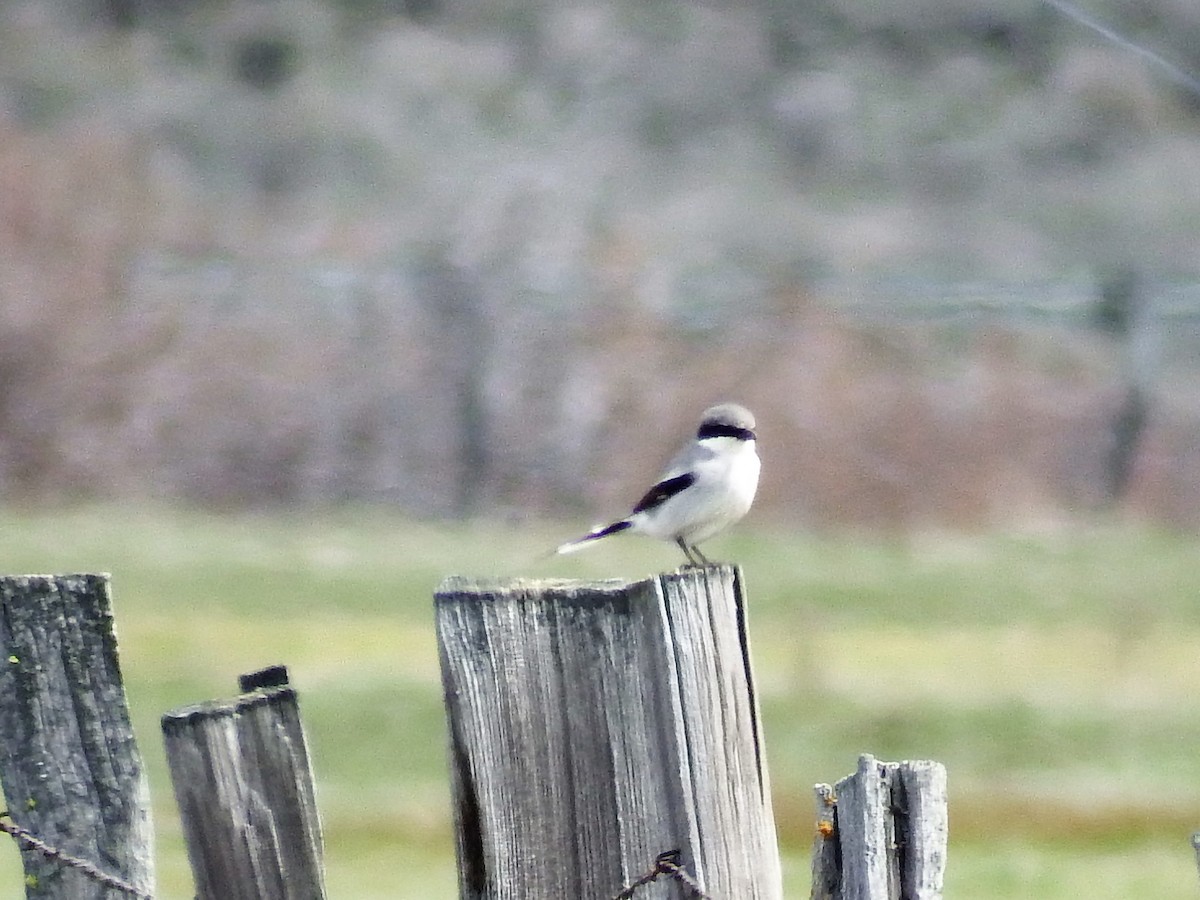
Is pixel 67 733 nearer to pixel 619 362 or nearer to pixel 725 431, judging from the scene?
pixel 725 431

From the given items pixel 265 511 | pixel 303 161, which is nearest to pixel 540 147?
pixel 303 161

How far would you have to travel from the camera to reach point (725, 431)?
5344 mm

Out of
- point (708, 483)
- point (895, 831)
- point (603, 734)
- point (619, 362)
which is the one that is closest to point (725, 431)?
point (708, 483)

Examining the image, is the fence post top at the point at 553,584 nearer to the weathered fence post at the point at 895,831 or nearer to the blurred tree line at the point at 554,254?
the weathered fence post at the point at 895,831

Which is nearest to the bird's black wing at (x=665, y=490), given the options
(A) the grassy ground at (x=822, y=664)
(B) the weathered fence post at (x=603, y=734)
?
(A) the grassy ground at (x=822, y=664)

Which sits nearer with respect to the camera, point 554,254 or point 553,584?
point 553,584

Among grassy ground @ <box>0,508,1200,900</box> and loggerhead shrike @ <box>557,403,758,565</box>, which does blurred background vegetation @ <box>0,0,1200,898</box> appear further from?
loggerhead shrike @ <box>557,403,758,565</box>

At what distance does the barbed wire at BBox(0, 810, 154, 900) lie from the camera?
8.27 ft

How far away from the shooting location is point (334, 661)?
10969 millimetres

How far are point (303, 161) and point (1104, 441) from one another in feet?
37.4

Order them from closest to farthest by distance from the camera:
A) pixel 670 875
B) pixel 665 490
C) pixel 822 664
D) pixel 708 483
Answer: pixel 670 875 → pixel 708 483 → pixel 665 490 → pixel 822 664

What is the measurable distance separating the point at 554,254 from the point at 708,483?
552 inches

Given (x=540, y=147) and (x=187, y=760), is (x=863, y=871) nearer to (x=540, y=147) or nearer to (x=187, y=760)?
(x=187, y=760)

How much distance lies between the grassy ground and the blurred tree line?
1.54 meters
